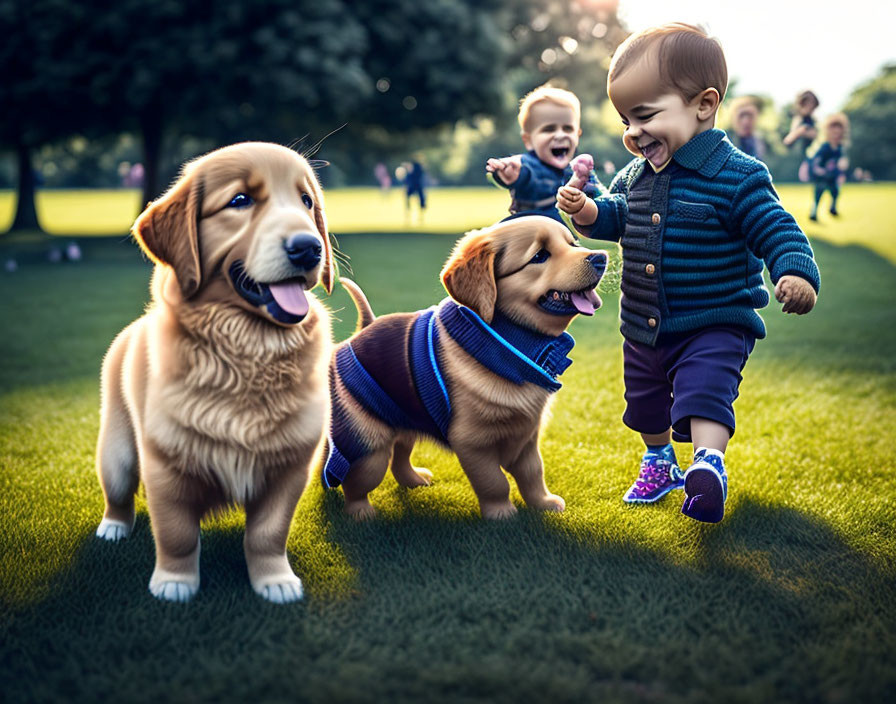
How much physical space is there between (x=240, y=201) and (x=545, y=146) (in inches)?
130

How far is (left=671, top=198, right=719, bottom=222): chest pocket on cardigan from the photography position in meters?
3.23

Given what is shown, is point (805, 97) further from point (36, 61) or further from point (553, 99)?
point (36, 61)

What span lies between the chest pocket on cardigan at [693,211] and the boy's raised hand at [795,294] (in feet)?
1.47

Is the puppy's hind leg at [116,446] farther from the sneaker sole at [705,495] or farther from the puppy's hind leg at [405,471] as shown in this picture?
the sneaker sole at [705,495]

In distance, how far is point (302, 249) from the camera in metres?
2.38

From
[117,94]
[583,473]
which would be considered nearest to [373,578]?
[583,473]

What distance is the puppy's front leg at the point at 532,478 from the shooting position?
3.42 meters

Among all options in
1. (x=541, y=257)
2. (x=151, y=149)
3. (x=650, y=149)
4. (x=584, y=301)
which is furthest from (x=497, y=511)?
(x=151, y=149)

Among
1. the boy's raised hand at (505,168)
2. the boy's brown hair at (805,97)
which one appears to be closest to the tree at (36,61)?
the boy's brown hair at (805,97)

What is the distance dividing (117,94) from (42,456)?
574 inches

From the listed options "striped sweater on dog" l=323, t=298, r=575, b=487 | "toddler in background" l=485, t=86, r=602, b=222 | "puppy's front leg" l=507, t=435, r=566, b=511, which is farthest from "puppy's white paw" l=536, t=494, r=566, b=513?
"toddler in background" l=485, t=86, r=602, b=222

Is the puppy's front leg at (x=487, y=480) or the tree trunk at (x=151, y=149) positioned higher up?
the puppy's front leg at (x=487, y=480)

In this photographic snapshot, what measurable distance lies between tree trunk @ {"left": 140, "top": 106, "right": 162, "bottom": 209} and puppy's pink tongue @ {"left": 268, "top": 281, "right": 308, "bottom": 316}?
17632 millimetres

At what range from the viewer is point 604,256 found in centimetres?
310
